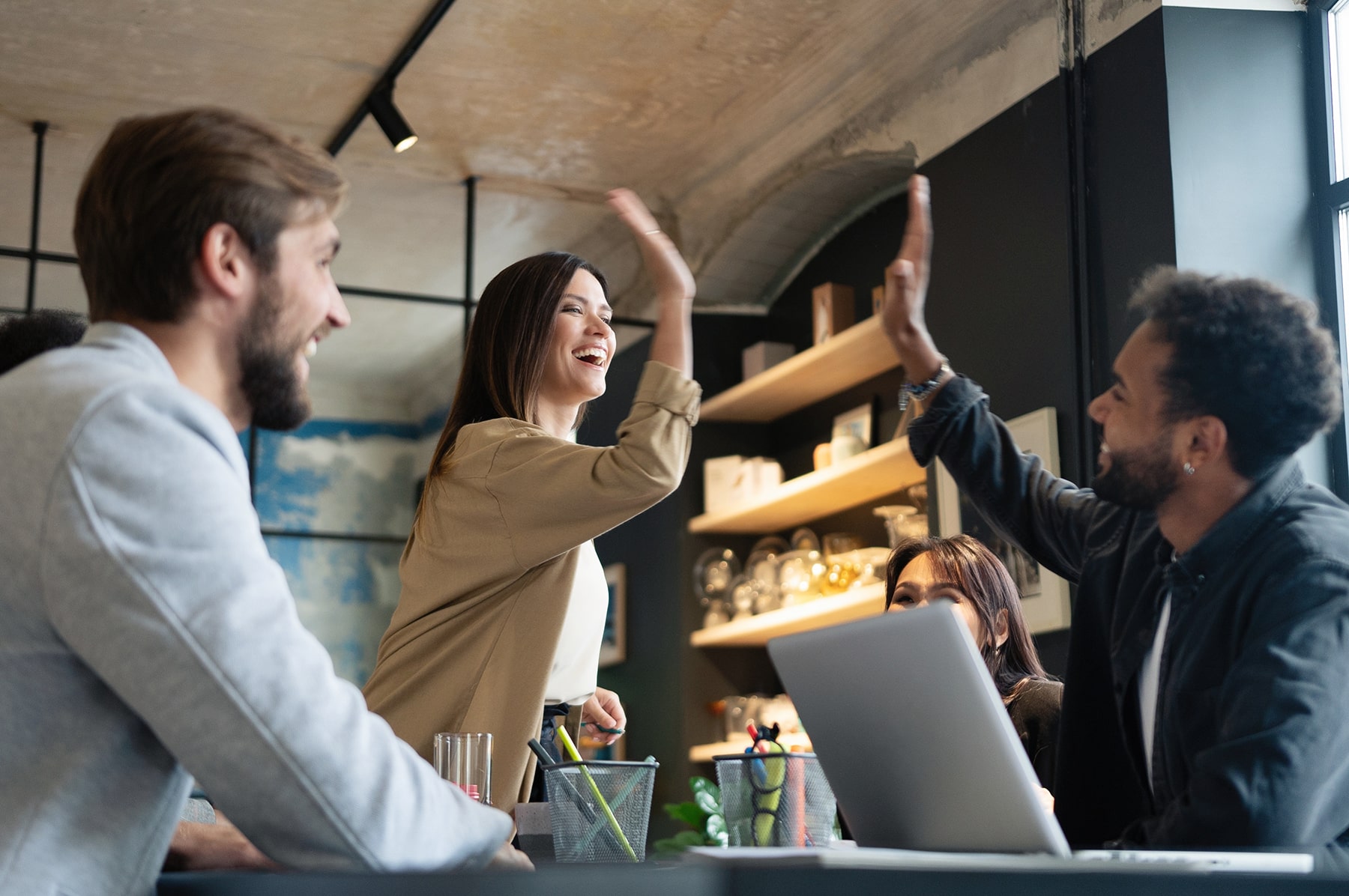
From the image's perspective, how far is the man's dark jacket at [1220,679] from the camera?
122 centimetres

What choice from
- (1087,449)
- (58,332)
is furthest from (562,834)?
(1087,449)

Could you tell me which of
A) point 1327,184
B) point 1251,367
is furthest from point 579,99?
point 1251,367

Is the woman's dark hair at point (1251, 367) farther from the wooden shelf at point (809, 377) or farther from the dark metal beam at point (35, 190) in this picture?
the dark metal beam at point (35, 190)

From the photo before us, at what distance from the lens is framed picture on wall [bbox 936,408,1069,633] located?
362cm

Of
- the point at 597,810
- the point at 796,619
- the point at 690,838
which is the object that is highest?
the point at 597,810

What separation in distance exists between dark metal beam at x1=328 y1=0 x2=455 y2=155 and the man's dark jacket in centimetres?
323

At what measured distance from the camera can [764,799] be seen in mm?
1274

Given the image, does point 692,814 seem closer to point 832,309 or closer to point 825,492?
point 825,492

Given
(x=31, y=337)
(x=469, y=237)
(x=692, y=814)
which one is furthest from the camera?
(x=469, y=237)

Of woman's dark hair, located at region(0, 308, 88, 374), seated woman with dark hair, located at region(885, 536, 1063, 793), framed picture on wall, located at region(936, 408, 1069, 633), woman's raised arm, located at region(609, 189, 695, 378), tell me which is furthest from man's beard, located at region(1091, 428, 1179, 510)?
framed picture on wall, located at region(936, 408, 1069, 633)

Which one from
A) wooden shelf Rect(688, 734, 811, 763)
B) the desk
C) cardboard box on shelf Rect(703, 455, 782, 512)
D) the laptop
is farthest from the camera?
cardboard box on shelf Rect(703, 455, 782, 512)

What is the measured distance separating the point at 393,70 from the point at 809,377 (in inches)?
70.8

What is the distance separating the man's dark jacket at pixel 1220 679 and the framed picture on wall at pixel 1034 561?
195 centimetres

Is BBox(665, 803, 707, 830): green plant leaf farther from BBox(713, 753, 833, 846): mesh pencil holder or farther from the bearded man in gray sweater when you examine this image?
the bearded man in gray sweater
